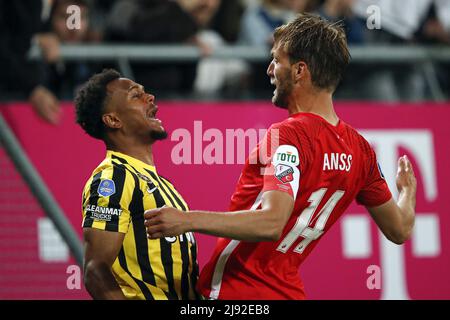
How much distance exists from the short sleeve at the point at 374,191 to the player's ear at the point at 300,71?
1.90 feet

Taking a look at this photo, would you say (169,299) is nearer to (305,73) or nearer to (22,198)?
(305,73)

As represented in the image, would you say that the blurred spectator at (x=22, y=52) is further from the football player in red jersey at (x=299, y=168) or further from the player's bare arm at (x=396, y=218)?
the player's bare arm at (x=396, y=218)

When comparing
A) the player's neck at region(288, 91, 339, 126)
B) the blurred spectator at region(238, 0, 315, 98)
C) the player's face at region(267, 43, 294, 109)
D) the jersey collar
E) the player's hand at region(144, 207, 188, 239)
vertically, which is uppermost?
the blurred spectator at region(238, 0, 315, 98)

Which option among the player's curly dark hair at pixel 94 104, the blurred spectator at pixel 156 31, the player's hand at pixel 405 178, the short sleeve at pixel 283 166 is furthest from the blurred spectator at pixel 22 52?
the short sleeve at pixel 283 166

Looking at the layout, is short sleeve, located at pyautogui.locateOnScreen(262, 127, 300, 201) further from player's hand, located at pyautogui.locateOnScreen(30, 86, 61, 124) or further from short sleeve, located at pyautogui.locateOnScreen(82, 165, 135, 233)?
player's hand, located at pyautogui.locateOnScreen(30, 86, 61, 124)

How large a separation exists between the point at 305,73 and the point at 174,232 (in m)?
1.02

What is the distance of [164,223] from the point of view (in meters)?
3.53

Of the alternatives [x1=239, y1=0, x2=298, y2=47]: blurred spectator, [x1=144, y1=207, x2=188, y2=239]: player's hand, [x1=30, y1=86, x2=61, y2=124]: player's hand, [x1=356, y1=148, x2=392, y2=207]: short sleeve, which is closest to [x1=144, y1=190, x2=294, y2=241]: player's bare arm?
[x1=144, y1=207, x2=188, y2=239]: player's hand

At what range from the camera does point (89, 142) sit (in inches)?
252

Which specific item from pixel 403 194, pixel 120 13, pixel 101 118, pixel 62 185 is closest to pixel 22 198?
pixel 62 185

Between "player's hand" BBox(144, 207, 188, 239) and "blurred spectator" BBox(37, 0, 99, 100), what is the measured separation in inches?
126

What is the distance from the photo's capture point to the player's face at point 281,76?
4.09 metres

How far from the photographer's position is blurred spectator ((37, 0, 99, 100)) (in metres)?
6.50

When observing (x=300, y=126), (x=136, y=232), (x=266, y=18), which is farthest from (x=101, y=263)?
(x=266, y=18)
